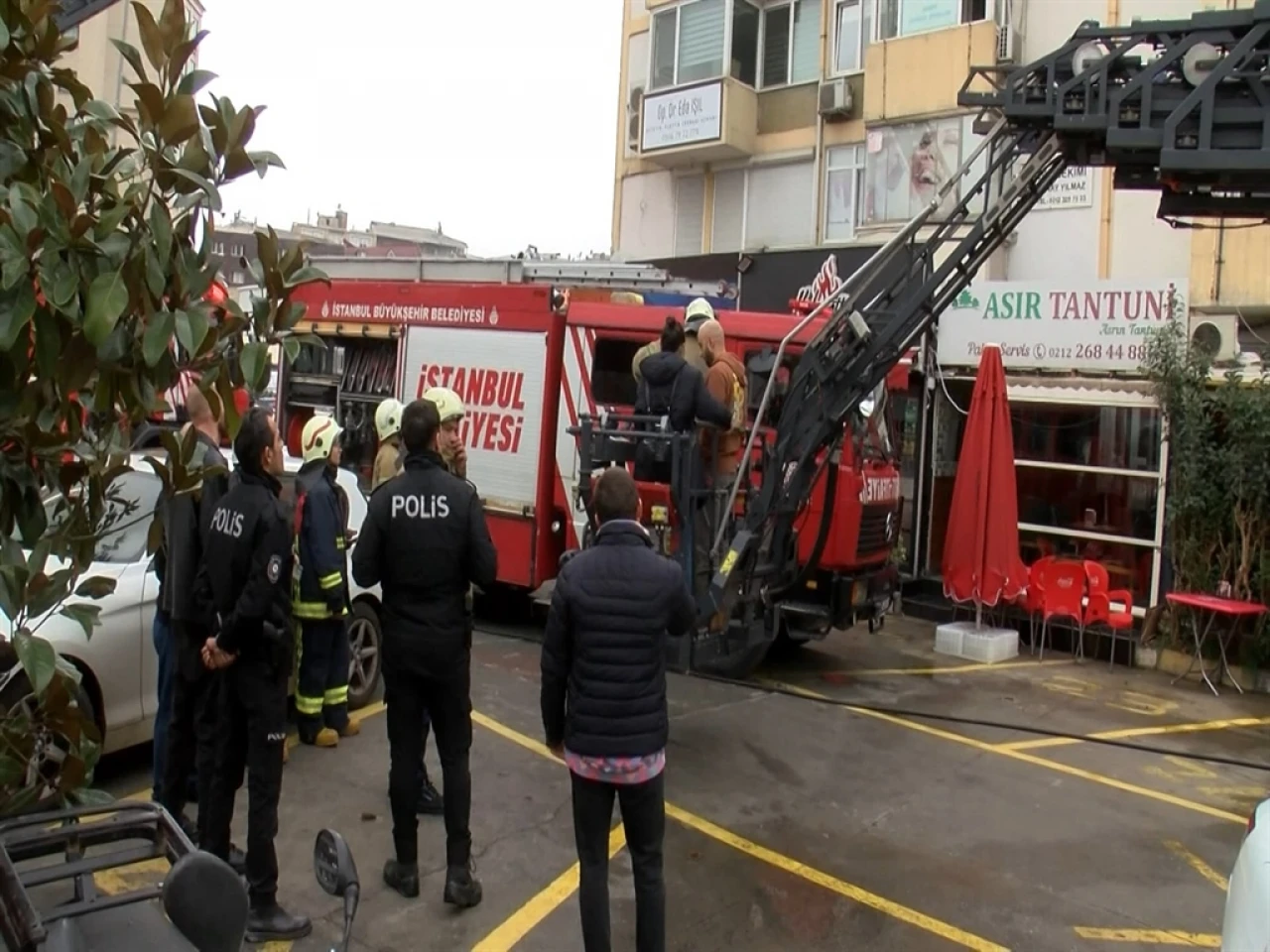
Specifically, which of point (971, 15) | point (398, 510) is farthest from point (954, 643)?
point (971, 15)

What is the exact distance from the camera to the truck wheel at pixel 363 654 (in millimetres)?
7184

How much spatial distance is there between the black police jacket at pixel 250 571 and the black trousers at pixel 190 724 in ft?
0.85

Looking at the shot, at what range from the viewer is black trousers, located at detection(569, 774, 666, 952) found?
392 centimetres

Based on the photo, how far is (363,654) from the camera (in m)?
7.30

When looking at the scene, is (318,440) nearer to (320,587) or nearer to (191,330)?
(320,587)

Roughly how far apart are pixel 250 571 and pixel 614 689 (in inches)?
60.7

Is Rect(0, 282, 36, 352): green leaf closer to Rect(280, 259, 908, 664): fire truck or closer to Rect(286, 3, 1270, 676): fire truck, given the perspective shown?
Rect(286, 3, 1270, 676): fire truck

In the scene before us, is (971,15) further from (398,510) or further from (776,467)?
(398,510)

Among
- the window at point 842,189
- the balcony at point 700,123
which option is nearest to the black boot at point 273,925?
the window at point 842,189

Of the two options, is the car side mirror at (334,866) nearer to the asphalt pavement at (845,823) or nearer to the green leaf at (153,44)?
the green leaf at (153,44)

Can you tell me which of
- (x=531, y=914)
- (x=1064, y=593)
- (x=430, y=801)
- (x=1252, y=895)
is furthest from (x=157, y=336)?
(x=1064, y=593)

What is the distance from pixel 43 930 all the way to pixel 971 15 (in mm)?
17616

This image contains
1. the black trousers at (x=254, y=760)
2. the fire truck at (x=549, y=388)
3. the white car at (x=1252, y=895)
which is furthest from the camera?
the fire truck at (x=549, y=388)

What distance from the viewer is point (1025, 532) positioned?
A: 37.5 feet
